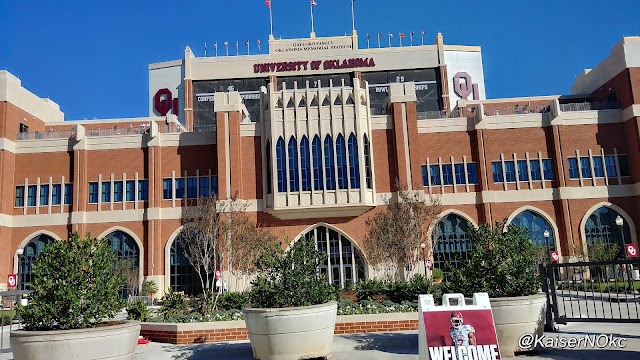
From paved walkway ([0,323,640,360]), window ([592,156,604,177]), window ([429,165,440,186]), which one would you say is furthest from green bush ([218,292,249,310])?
window ([592,156,604,177])

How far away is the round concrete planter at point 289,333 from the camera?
9734mm

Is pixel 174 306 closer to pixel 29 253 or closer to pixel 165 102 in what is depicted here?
pixel 29 253

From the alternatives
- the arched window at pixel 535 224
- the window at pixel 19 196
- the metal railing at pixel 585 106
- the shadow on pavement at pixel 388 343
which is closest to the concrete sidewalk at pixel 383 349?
the shadow on pavement at pixel 388 343

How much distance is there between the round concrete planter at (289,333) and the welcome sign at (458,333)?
8.44 ft

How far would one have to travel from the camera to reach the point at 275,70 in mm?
55844

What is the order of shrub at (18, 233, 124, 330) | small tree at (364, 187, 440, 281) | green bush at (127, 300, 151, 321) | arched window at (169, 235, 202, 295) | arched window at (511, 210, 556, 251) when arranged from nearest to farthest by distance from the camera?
shrub at (18, 233, 124, 330) < green bush at (127, 300, 151, 321) < small tree at (364, 187, 440, 281) < arched window at (511, 210, 556, 251) < arched window at (169, 235, 202, 295)

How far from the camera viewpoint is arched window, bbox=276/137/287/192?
119 feet

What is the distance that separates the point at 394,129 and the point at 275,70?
21.9 meters

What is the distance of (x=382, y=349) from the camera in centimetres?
1148

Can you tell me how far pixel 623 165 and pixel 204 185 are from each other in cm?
3078

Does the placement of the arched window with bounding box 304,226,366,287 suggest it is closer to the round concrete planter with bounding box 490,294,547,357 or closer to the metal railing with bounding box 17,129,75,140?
the metal railing with bounding box 17,129,75,140

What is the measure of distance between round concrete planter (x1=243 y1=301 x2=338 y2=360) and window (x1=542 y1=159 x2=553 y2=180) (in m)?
33.1

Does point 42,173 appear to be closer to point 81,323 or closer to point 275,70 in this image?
point 275,70

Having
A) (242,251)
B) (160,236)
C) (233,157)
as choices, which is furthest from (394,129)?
(160,236)
